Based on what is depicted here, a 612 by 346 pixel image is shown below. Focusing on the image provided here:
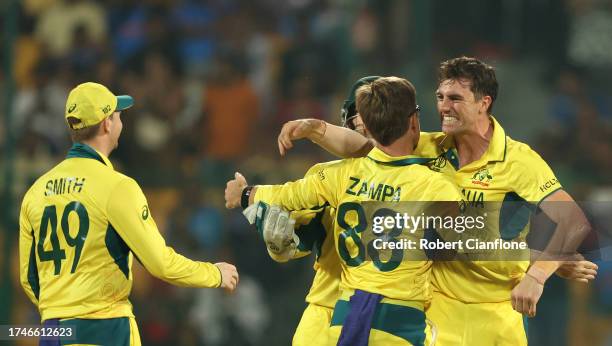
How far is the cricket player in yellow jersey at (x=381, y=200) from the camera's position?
3.71 metres

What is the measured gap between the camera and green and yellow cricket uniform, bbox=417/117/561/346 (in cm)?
404

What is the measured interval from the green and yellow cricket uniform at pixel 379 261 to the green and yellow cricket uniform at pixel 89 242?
72cm

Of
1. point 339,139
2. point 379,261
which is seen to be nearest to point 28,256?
point 339,139

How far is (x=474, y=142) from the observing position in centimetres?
415

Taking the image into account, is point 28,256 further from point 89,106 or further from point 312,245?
point 312,245

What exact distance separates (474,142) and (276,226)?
867 millimetres

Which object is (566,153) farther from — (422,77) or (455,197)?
(455,197)

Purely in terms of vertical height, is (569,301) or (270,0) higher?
(270,0)

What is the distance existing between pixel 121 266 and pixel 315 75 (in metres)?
5.16

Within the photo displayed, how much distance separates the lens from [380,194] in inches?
148

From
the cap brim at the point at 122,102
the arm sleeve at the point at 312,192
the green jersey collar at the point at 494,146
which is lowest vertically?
the arm sleeve at the point at 312,192

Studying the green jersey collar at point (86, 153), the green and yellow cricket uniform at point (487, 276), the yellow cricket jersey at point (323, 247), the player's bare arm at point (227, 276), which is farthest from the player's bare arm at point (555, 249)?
the green jersey collar at point (86, 153)

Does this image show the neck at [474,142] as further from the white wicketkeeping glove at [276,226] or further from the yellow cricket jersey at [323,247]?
the white wicketkeeping glove at [276,226]

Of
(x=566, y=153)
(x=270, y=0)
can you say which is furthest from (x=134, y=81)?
(x=566, y=153)
